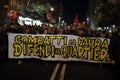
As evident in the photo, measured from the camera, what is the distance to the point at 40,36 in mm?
14430

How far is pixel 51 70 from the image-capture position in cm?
1216

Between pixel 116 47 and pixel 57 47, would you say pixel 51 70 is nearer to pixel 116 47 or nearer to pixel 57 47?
pixel 57 47

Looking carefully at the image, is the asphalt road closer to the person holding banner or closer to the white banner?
the white banner

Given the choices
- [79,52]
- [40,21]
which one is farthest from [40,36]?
[40,21]

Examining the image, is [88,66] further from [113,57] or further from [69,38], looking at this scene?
[113,57]

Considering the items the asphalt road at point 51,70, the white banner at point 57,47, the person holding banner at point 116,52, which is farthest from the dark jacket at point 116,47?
the white banner at point 57,47

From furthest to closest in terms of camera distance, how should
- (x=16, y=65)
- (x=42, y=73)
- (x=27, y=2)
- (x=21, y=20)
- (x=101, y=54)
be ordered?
(x=27, y=2) < (x=21, y=20) < (x=101, y=54) < (x=16, y=65) < (x=42, y=73)

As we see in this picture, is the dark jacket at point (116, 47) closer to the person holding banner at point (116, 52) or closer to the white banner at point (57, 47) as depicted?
the person holding banner at point (116, 52)

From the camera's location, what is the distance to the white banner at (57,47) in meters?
14.2

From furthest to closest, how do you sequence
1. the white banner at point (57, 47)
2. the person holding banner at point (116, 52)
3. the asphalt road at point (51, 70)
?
the white banner at point (57, 47) → the asphalt road at point (51, 70) → the person holding banner at point (116, 52)

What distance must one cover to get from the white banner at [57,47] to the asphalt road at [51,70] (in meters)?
0.29

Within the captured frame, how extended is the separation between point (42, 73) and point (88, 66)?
9.69 ft

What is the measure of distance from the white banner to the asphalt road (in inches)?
11.6

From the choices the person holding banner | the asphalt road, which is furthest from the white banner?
the person holding banner
